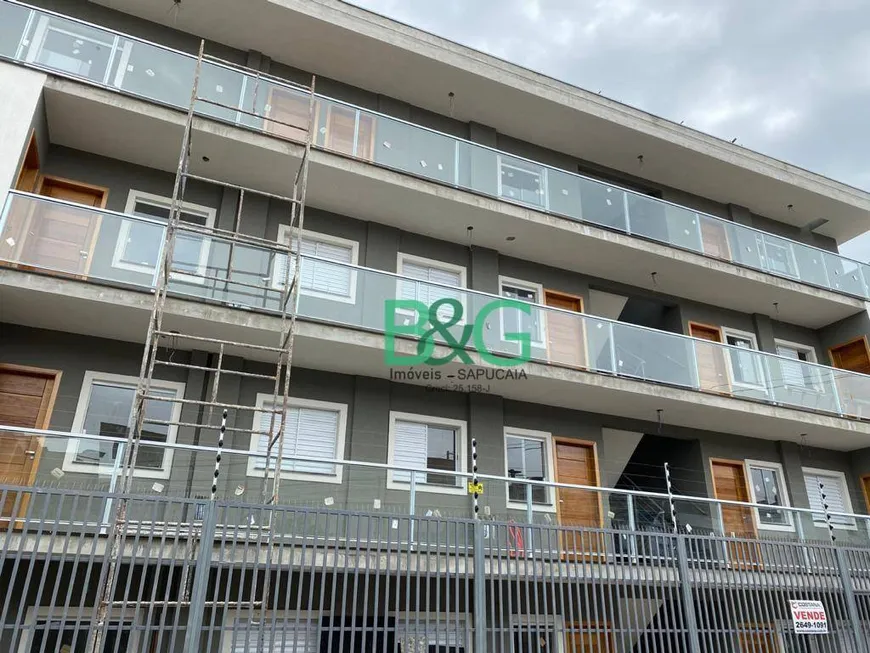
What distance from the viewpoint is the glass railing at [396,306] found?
8852 mm

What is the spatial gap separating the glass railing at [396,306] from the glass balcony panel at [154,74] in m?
2.28

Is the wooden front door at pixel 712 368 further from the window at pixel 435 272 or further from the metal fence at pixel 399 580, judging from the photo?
the window at pixel 435 272

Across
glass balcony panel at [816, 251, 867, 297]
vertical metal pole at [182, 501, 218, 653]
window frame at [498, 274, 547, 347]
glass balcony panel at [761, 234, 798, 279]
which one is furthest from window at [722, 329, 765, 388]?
vertical metal pole at [182, 501, 218, 653]

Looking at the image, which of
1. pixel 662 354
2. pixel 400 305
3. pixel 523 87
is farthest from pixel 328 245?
pixel 662 354

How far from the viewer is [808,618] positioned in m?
7.92

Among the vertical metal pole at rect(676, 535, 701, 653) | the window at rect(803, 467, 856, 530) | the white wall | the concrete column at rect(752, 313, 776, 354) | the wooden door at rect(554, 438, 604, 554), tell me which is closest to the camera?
the vertical metal pole at rect(676, 535, 701, 653)

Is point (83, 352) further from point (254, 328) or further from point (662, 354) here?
point (662, 354)

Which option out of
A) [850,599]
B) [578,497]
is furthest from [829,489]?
[578,497]

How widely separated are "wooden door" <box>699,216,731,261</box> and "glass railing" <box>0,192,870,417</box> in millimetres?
2424

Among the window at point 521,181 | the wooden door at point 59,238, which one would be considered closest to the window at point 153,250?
the wooden door at point 59,238

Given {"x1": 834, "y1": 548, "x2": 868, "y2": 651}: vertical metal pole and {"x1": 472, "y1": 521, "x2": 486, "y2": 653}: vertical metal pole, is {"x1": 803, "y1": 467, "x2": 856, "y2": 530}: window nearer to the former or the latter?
{"x1": 834, "y1": 548, "x2": 868, "y2": 651}: vertical metal pole

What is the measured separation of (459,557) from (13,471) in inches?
193

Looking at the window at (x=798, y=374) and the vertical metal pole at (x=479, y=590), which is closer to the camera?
the vertical metal pole at (x=479, y=590)

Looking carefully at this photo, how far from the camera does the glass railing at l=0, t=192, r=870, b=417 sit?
348 inches
